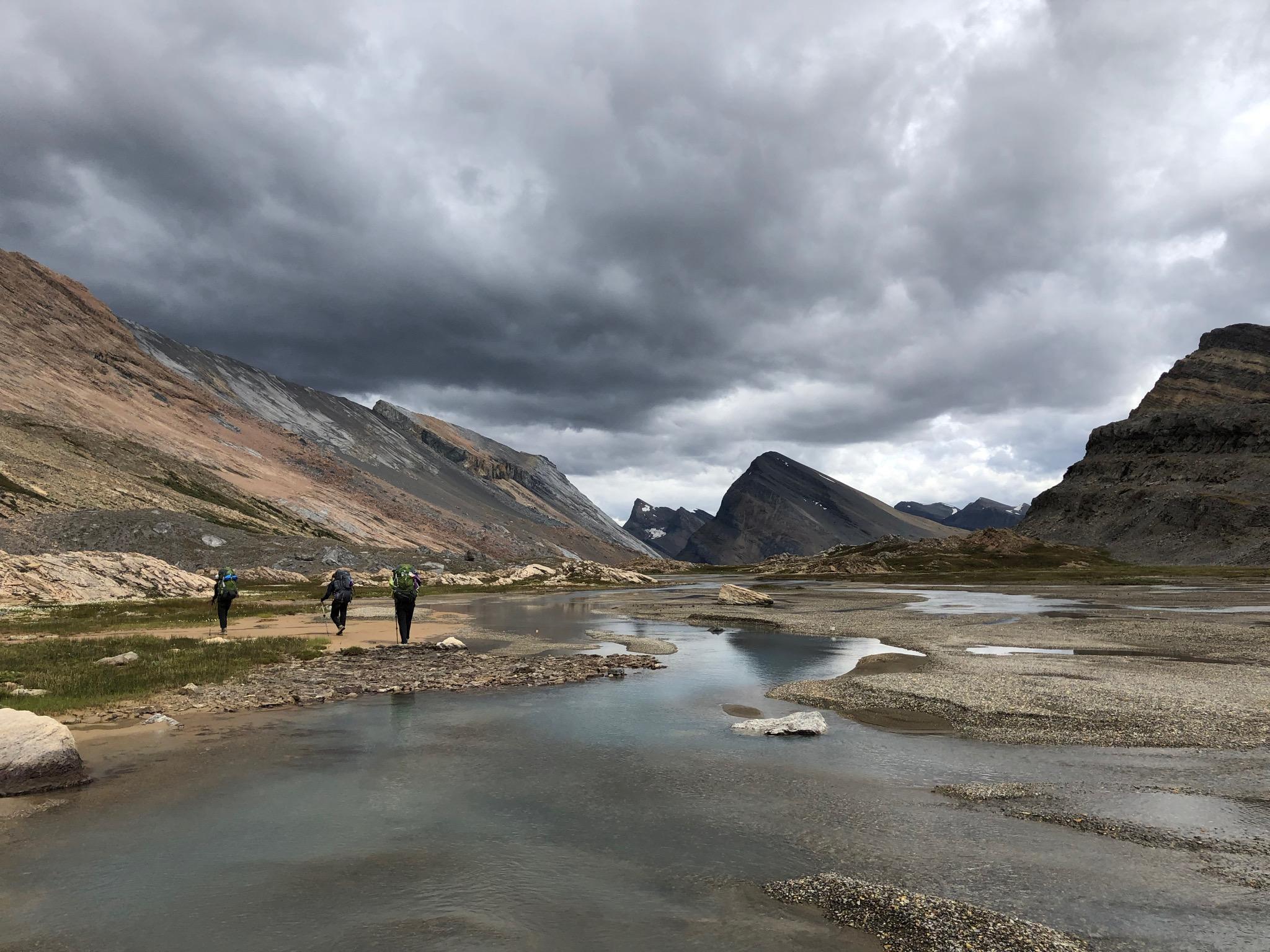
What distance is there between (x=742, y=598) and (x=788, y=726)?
5106 centimetres

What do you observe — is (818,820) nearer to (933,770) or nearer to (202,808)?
(933,770)

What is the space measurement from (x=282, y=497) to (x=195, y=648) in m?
190

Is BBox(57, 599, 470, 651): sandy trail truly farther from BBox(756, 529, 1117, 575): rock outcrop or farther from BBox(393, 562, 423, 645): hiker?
BBox(756, 529, 1117, 575): rock outcrop

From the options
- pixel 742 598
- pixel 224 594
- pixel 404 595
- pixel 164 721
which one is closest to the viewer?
pixel 164 721

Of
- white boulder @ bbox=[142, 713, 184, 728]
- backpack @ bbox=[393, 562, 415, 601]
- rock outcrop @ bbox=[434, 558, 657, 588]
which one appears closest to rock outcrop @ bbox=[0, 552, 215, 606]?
backpack @ bbox=[393, 562, 415, 601]

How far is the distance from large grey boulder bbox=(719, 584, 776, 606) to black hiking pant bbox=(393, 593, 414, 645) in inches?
1537

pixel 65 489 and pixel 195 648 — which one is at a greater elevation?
pixel 65 489

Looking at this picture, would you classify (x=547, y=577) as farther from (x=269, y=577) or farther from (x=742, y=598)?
(x=742, y=598)

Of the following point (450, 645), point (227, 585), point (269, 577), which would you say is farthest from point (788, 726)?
point (269, 577)

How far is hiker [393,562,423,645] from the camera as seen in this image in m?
31.3

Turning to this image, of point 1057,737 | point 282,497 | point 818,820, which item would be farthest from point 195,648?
point 282,497

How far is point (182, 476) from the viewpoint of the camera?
15900cm

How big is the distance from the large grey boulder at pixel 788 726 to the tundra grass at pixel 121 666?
55.1ft

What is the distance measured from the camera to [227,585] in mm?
33562
